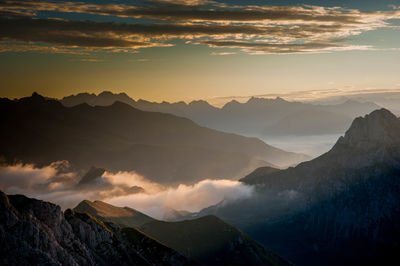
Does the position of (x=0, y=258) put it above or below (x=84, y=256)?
above

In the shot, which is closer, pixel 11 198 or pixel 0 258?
pixel 0 258

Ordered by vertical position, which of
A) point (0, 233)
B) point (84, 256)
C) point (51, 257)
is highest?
point (0, 233)

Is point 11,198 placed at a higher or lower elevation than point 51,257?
higher

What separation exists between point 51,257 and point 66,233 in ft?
91.6

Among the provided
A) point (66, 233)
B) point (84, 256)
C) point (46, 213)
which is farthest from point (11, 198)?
point (84, 256)

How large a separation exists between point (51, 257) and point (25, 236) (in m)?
13.5

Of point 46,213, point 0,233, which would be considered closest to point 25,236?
point 0,233

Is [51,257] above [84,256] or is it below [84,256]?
above

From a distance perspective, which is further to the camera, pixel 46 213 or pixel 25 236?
pixel 46 213

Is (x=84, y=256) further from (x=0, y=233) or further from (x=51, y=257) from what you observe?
(x=0, y=233)

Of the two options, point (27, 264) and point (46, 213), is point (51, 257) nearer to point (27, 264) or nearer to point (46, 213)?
point (27, 264)

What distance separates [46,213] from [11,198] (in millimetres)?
16921

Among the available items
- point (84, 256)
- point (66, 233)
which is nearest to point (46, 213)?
point (66, 233)

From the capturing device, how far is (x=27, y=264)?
16338 cm
